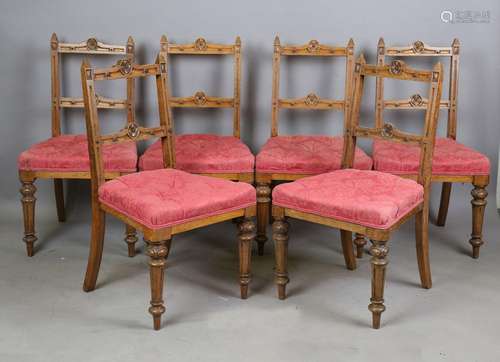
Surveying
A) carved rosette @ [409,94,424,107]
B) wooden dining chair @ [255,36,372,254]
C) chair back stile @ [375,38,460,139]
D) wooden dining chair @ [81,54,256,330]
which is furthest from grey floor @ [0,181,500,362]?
carved rosette @ [409,94,424,107]

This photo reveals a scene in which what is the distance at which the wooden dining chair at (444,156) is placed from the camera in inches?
141

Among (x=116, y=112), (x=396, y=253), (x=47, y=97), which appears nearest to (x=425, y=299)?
(x=396, y=253)

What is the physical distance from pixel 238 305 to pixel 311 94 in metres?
1.24

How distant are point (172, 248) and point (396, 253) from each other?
1062mm

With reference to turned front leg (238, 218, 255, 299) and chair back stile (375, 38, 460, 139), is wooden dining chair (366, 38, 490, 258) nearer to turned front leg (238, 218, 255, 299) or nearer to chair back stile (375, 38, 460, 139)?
chair back stile (375, 38, 460, 139)

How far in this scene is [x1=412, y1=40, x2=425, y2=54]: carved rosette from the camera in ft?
13.0

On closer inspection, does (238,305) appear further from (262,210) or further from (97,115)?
(97,115)

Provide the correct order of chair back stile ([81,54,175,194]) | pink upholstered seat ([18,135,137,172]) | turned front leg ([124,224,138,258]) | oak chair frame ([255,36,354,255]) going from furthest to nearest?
1. oak chair frame ([255,36,354,255])
2. turned front leg ([124,224,138,258])
3. pink upholstered seat ([18,135,137,172])
4. chair back stile ([81,54,175,194])

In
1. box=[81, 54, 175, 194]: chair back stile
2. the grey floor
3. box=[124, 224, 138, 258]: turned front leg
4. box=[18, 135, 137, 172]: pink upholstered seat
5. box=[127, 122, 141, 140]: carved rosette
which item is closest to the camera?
the grey floor

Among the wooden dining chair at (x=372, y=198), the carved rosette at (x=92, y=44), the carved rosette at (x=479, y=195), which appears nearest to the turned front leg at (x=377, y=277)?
the wooden dining chair at (x=372, y=198)

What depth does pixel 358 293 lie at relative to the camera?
332cm

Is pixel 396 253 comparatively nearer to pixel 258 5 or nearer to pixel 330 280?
pixel 330 280

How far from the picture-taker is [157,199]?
2.98 m

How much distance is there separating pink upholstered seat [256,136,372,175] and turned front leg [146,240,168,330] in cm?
84
